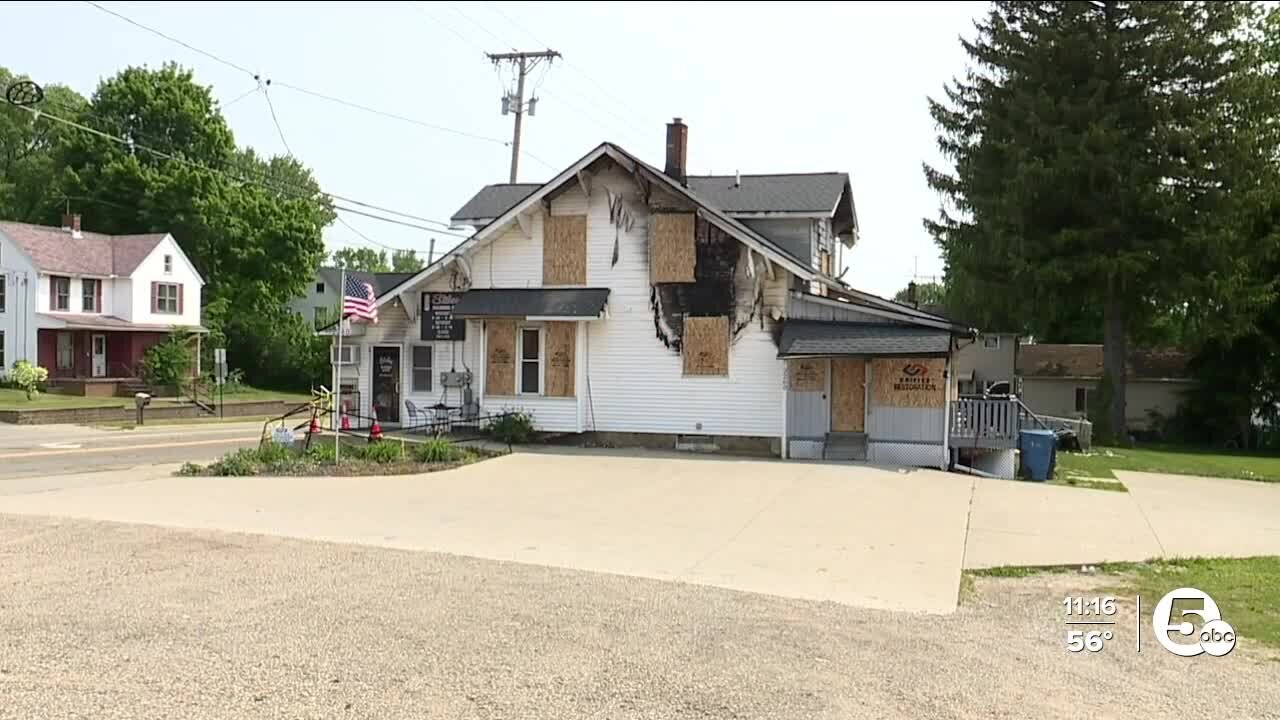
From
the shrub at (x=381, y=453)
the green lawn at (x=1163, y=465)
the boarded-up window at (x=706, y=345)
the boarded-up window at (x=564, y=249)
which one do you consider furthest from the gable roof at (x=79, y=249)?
the green lawn at (x=1163, y=465)

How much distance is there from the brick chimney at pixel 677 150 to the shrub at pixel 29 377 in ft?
92.8

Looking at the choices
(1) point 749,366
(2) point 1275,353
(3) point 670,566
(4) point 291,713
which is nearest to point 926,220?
(2) point 1275,353

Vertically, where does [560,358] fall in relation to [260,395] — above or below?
above

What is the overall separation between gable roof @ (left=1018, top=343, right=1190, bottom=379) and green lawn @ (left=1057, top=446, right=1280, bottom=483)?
51.9 feet

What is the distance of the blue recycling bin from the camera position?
19.8m

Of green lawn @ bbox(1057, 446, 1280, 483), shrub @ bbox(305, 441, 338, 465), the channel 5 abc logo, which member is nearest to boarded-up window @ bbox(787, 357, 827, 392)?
green lawn @ bbox(1057, 446, 1280, 483)

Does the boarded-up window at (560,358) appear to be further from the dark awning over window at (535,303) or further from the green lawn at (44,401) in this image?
the green lawn at (44,401)

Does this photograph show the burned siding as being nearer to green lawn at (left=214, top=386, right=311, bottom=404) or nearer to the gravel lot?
the gravel lot

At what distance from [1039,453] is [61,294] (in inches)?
1708

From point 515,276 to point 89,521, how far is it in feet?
44.4

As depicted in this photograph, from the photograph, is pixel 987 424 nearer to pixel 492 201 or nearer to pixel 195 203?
pixel 492 201

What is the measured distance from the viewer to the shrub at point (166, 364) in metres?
46.6

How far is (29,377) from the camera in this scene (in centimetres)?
4162

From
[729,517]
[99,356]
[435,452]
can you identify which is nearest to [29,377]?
[99,356]
